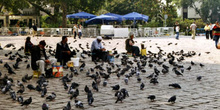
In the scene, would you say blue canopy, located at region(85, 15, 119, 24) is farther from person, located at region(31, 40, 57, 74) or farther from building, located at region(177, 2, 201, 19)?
building, located at region(177, 2, 201, 19)

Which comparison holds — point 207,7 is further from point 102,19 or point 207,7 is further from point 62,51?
point 62,51

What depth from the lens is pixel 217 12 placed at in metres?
68.8

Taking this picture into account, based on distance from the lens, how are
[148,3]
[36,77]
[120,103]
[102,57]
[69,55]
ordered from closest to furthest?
1. [120,103]
2. [36,77]
3. [69,55]
4. [102,57]
5. [148,3]

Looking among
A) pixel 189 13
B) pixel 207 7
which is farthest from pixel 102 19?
pixel 189 13

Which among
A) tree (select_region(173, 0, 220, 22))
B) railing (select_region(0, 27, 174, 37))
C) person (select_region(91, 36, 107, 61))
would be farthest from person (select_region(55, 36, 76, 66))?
tree (select_region(173, 0, 220, 22))

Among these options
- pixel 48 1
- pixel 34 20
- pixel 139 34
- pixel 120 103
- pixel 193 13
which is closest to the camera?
pixel 120 103

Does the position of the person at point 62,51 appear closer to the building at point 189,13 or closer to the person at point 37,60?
the person at point 37,60

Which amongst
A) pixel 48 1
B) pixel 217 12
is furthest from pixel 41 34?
pixel 217 12

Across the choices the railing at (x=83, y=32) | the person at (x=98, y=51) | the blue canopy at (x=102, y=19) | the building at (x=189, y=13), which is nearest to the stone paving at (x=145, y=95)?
the person at (x=98, y=51)

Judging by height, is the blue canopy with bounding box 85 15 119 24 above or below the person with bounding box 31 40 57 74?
above

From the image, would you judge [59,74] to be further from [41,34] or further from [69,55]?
[41,34]

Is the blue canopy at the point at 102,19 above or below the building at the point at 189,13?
below

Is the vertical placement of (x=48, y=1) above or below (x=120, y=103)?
above

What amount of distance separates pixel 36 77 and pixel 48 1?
3832cm
